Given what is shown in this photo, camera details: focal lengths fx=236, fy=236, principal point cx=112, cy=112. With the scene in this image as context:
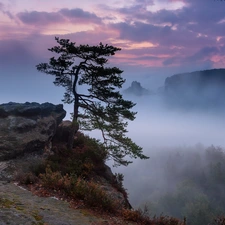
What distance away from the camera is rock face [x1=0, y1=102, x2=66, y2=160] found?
49.0 feet

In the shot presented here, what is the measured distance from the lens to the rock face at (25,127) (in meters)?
14.9

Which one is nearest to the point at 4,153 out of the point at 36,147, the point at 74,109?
the point at 36,147

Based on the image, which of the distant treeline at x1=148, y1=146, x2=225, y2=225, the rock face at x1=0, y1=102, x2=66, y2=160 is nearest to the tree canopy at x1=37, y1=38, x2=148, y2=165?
the rock face at x1=0, y1=102, x2=66, y2=160

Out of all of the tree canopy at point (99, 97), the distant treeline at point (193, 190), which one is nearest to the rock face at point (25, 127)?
the tree canopy at point (99, 97)

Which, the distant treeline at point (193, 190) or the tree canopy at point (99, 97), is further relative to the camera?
the distant treeline at point (193, 190)

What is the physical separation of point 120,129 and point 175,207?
82.4m

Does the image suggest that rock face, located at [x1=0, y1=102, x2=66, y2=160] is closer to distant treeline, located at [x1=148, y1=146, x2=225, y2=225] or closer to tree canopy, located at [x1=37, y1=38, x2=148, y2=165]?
tree canopy, located at [x1=37, y1=38, x2=148, y2=165]

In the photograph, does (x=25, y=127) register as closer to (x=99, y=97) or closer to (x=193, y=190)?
(x=99, y=97)

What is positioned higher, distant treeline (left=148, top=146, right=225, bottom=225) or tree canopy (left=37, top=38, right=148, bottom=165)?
tree canopy (left=37, top=38, right=148, bottom=165)

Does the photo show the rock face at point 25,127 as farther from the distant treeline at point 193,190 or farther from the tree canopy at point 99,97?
the distant treeline at point 193,190

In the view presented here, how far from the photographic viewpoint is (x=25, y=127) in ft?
54.5

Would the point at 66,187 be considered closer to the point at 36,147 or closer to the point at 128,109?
the point at 36,147

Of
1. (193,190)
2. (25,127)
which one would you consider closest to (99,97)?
(25,127)

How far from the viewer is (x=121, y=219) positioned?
326 inches
